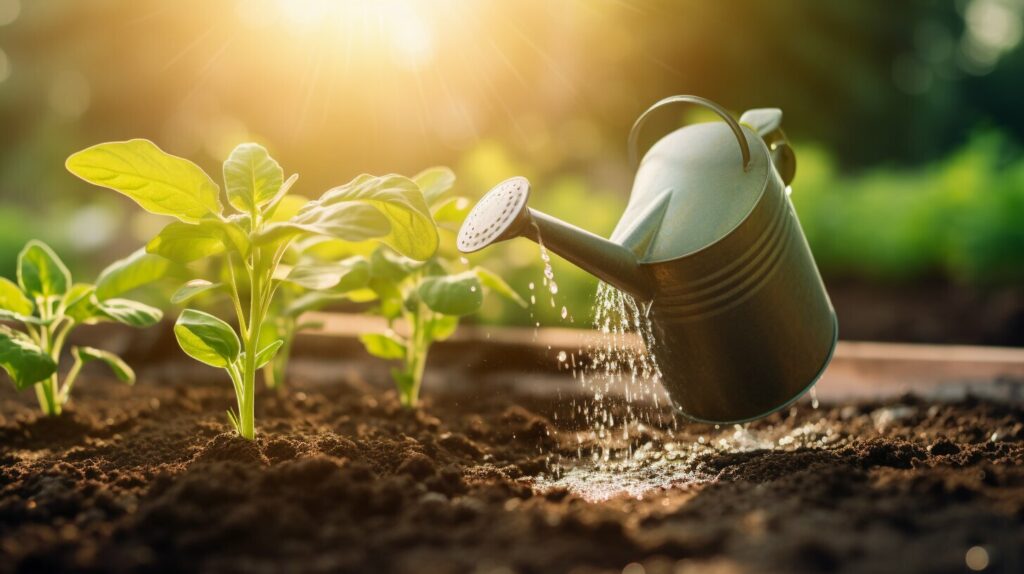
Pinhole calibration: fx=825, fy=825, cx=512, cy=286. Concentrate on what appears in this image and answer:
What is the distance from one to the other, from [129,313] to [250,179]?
401 mm

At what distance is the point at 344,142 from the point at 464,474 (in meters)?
6.31

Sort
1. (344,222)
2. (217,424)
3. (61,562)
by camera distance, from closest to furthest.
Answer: (61,562) → (344,222) → (217,424)

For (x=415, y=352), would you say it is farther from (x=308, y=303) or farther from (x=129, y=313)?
(x=129, y=313)

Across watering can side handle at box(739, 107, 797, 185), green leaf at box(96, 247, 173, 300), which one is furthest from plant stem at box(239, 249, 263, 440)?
watering can side handle at box(739, 107, 797, 185)

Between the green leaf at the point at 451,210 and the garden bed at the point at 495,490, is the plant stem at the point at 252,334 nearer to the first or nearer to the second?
the garden bed at the point at 495,490

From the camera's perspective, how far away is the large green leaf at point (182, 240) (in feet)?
4.55

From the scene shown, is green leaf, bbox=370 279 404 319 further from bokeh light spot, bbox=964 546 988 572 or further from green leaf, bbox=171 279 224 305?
bokeh light spot, bbox=964 546 988 572

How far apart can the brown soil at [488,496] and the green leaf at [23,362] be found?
0.16 metres

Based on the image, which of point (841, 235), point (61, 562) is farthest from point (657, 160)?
point (841, 235)

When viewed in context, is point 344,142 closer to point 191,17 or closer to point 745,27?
point 191,17

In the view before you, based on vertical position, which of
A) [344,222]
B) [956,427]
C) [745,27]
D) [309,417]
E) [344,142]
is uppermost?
[745,27]

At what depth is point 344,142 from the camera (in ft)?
24.4

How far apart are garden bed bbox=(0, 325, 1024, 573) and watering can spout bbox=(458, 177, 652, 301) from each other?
0.38 metres

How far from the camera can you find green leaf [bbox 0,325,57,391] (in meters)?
1.55
